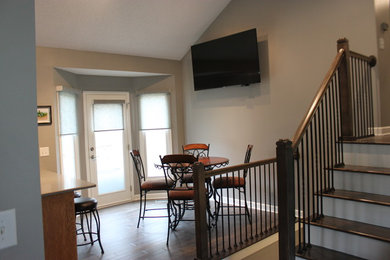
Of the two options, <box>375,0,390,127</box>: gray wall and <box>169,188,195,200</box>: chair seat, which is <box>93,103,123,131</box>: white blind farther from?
<box>375,0,390,127</box>: gray wall

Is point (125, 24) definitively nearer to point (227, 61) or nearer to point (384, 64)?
point (227, 61)

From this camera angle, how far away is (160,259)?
10.9 feet

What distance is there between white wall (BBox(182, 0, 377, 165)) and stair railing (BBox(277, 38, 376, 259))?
0.52 meters

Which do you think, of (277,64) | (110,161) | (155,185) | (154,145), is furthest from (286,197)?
(110,161)

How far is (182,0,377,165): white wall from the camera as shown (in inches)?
152

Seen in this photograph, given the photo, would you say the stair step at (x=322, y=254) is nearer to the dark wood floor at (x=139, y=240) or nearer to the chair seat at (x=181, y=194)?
the dark wood floor at (x=139, y=240)

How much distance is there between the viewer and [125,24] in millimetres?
4691

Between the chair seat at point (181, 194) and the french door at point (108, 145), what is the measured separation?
7.33ft

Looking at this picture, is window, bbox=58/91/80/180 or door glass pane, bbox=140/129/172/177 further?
door glass pane, bbox=140/129/172/177

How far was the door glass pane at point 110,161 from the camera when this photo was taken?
566 cm

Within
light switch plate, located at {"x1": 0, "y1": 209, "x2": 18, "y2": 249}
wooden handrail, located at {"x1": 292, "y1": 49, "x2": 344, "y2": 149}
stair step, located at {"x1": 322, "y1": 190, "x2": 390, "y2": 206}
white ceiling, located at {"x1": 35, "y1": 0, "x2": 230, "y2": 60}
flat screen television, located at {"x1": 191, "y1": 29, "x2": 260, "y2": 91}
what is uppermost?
white ceiling, located at {"x1": 35, "y1": 0, "x2": 230, "y2": 60}

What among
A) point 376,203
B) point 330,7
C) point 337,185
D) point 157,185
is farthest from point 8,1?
point 330,7

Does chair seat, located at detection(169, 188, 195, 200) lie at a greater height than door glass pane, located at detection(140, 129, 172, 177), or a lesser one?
lesser

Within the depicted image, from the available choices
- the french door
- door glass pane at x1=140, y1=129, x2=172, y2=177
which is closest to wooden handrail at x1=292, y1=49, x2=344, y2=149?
door glass pane at x1=140, y1=129, x2=172, y2=177
